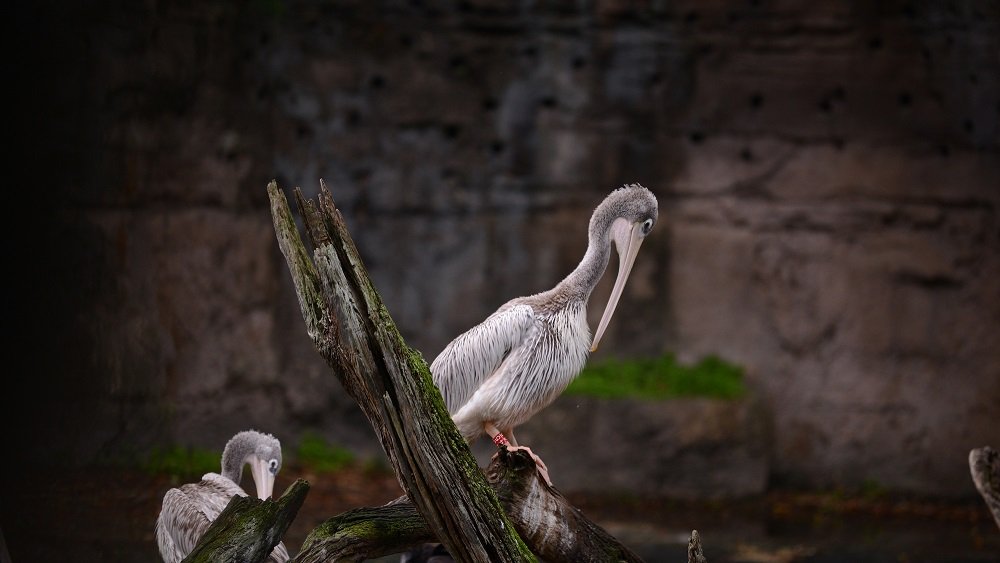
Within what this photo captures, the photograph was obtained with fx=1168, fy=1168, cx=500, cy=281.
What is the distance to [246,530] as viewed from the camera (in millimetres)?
3412

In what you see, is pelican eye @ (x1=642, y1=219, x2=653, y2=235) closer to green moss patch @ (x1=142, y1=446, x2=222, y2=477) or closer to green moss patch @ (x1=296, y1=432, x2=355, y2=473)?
green moss patch @ (x1=142, y1=446, x2=222, y2=477)

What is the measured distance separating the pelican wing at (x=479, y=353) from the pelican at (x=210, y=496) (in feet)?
2.58

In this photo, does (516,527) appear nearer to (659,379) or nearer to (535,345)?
(535,345)

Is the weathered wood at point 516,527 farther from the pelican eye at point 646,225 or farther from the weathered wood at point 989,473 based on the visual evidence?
the weathered wood at point 989,473

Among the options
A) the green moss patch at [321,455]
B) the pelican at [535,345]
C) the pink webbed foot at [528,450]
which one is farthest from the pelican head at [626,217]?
the green moss patch at [321,455]

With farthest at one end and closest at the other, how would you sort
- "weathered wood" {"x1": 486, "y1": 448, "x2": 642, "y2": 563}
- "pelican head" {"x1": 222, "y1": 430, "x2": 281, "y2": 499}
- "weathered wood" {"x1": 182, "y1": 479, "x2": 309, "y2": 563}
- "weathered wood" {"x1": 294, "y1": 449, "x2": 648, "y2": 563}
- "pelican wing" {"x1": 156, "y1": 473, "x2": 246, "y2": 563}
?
"pelican head" {"x1": 222, "y1": 430, "x2": 281, "y2": 499} < "pelican wing" {"x1": 156, "y1": 473, "x2": 246, "y2": 563} < "weathered wood" {"x1": 486, "y1": 448, "x2": 642, "y2": 563} < "weathered wood" {"x1": 294, "y1": 449, "x2": 648, "y2": 563} < "weathered wood" {"x1": 182, "y1": 479, "x2": 309, "y2": 563}

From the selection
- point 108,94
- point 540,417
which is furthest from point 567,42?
point 108,94

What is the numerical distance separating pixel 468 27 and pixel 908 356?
12.2 feet

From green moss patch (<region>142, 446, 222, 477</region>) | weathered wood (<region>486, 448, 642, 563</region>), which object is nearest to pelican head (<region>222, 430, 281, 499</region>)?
green moss patch (<region>142, 446, 222, 477</region>)

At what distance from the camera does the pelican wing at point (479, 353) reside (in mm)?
4008

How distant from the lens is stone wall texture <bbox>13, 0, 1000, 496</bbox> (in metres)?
7.79

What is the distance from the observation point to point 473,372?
161 inches

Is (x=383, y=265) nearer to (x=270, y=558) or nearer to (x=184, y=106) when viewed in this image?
(x=184, y=106)

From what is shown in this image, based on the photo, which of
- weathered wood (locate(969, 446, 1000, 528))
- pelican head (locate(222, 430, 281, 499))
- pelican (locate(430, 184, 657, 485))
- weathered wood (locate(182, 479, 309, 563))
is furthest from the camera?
pelican head (locate(222, 430, 281, 499))
